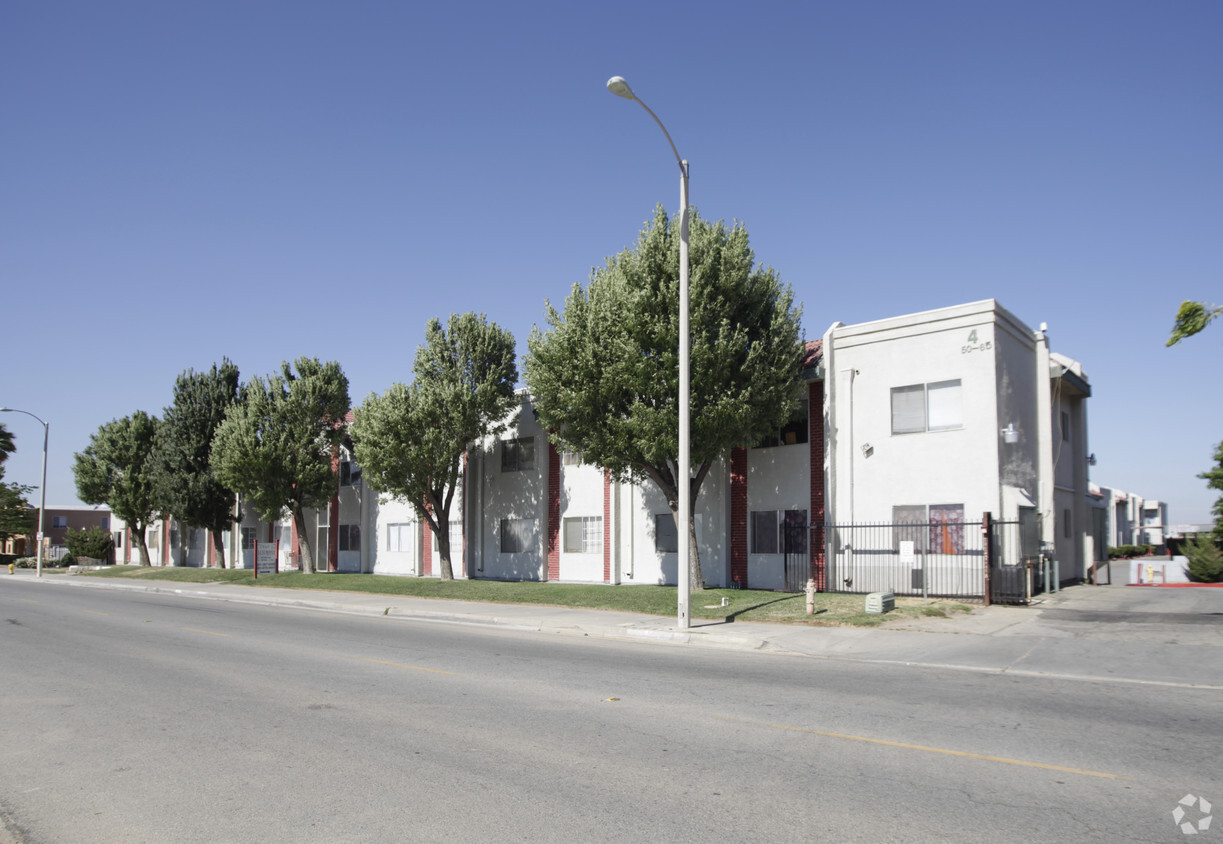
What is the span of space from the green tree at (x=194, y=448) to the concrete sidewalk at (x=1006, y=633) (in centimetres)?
2294

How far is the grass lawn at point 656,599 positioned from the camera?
17938 mm

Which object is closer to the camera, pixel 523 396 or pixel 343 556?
pixel 523 396

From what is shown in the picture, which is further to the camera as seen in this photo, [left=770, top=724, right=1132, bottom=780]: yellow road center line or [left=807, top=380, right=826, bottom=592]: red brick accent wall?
[left=807, top=380, right=826, bottom=592]: red brick accent wall

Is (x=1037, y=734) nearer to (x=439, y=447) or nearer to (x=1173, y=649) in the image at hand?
(x=1173, y=649)

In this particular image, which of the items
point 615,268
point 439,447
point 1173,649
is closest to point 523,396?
point 439,447

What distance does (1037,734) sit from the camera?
7.77 m

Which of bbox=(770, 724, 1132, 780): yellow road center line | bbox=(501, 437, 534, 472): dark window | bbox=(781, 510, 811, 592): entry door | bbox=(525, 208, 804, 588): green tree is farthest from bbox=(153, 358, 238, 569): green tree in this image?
bbox=(770, 724, 1132, 780): yellow road center line

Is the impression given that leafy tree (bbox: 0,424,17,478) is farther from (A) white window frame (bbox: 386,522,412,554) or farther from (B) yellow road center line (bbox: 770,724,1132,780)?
(B) yellow road center line (bbox: 770,724,1132,780)

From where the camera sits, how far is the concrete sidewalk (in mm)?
12312

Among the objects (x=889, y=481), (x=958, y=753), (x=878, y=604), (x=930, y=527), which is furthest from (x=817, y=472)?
(x=958, y=753)

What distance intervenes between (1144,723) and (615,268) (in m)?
17.0

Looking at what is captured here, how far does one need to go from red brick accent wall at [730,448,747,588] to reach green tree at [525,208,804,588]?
2.60 metres

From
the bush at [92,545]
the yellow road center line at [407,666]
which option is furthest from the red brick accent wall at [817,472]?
the bush at [92,545]

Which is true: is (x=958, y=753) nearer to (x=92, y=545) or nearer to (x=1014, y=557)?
(x=1014, y=557)
